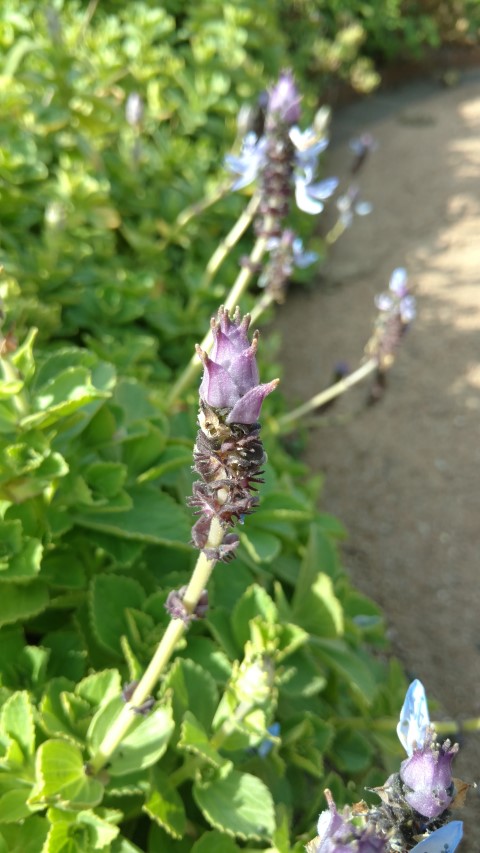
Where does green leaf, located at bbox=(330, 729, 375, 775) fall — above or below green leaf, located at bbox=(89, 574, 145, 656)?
below

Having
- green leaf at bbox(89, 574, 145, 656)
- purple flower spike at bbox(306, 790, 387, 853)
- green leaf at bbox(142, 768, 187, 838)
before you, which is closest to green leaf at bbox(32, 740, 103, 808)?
green leaf at bbox(142, 768, 187, 838)

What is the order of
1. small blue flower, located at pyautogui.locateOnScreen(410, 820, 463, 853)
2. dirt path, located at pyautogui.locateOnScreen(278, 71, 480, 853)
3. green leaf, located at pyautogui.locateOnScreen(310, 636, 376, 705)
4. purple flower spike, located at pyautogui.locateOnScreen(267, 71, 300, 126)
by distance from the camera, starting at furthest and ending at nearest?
dirt path, located at pyautogui.locateOnScreen(278, 71, 480, 853), purple flower spike, located at pyautogui.locateOnScreen(267, 71, 300, 126), green leaf, located at pyautogui.locateOnScreen(310, 636, 376, 705), small blue flower, located at pyautogui.locateOnScreen(410, 820, 463, 853)

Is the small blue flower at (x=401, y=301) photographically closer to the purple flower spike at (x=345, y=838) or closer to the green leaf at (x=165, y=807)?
the green leaf at (x=165, y=807)

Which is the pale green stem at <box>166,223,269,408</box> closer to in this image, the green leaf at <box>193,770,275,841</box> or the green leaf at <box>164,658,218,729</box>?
the green leaf at <box>164,658,218,729</box>

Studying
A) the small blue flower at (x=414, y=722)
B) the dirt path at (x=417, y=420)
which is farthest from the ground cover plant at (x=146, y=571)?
the dirt path at (x=417, y=420)

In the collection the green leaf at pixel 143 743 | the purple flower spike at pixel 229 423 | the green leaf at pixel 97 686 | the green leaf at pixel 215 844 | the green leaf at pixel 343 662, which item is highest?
the purple flower spike at pixel 229 423

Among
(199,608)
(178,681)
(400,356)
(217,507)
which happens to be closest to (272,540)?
(178,681)

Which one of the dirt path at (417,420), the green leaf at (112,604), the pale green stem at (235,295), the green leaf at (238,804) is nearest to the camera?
the green leaf at (238,804)
